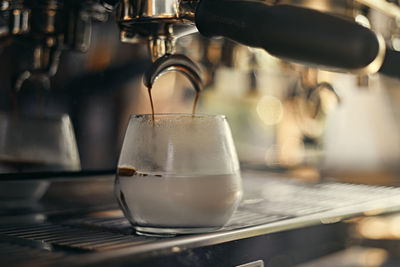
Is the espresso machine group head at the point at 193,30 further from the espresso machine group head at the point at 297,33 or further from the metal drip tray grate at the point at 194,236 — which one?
the metal drip tray grate at the point at 194,236

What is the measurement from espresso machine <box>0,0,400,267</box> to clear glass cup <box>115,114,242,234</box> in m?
0.02

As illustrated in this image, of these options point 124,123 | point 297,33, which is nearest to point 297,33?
point 297,33

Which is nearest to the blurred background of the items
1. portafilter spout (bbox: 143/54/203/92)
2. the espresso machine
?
the espresso machine

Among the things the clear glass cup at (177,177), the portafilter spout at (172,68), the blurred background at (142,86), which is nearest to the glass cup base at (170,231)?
the clear glass cup at (177,177)

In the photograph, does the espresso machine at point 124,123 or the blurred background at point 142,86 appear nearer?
the espresso machine at point 124,123

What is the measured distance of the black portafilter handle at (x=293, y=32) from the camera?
1.48ft

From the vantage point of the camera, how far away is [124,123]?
0.98 meters

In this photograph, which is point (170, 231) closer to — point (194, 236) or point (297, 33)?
point (194, 236)

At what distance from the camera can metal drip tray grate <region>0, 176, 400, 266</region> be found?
1.41 ft

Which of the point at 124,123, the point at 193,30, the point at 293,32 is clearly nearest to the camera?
the point at 293,32

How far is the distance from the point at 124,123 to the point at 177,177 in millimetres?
491

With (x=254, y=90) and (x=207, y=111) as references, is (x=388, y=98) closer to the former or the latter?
(x=207, y=111)

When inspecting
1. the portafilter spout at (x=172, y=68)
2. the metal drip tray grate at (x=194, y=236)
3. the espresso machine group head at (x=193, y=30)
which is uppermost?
the espresso machine group head at (x=193, y=30)

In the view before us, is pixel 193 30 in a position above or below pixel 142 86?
above
